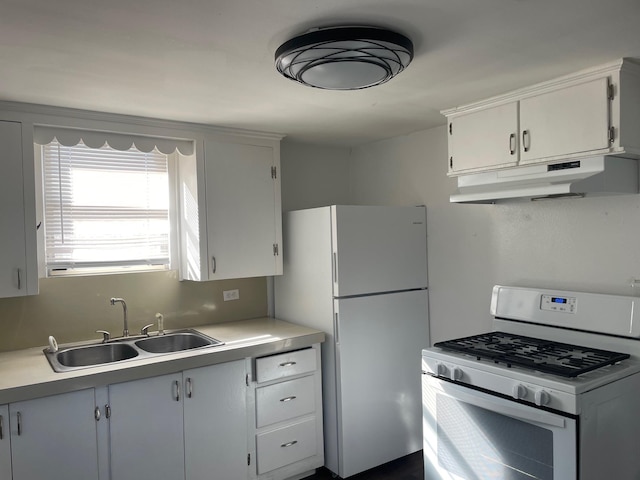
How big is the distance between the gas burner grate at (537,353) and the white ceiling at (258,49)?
4.18ft

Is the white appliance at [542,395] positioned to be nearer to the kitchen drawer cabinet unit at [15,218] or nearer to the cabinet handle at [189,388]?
the cabinet handle at [189,388]

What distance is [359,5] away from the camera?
5.03 ft

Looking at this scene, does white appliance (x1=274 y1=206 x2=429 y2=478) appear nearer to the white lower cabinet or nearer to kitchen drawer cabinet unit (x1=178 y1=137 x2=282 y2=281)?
kitchen drawer cabinet unit (x1=178 y1=137 x2=282 y2=281)

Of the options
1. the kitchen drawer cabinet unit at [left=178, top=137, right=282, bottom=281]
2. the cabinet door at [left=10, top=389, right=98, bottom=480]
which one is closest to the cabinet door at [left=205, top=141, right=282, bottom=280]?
the kitchen drawer cabinet unit at [left=178, top=137, right=282, bottom=281]

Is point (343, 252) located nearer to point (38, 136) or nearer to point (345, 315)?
point (345, 315)

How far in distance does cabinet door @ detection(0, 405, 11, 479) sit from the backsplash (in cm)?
75

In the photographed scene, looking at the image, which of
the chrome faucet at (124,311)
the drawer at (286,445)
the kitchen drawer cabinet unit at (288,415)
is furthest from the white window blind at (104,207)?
the drawer at (286,445)

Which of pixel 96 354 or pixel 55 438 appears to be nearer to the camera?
pixel 55 438

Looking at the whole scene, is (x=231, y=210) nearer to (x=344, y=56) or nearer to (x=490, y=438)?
(x=344, y=56)

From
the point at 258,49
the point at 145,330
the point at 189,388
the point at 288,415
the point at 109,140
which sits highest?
the point at 258,49

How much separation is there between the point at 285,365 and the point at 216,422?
49 cm

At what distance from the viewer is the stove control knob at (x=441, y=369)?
2.40m

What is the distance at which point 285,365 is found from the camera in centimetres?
290

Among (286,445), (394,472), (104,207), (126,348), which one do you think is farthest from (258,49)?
(394,472)
